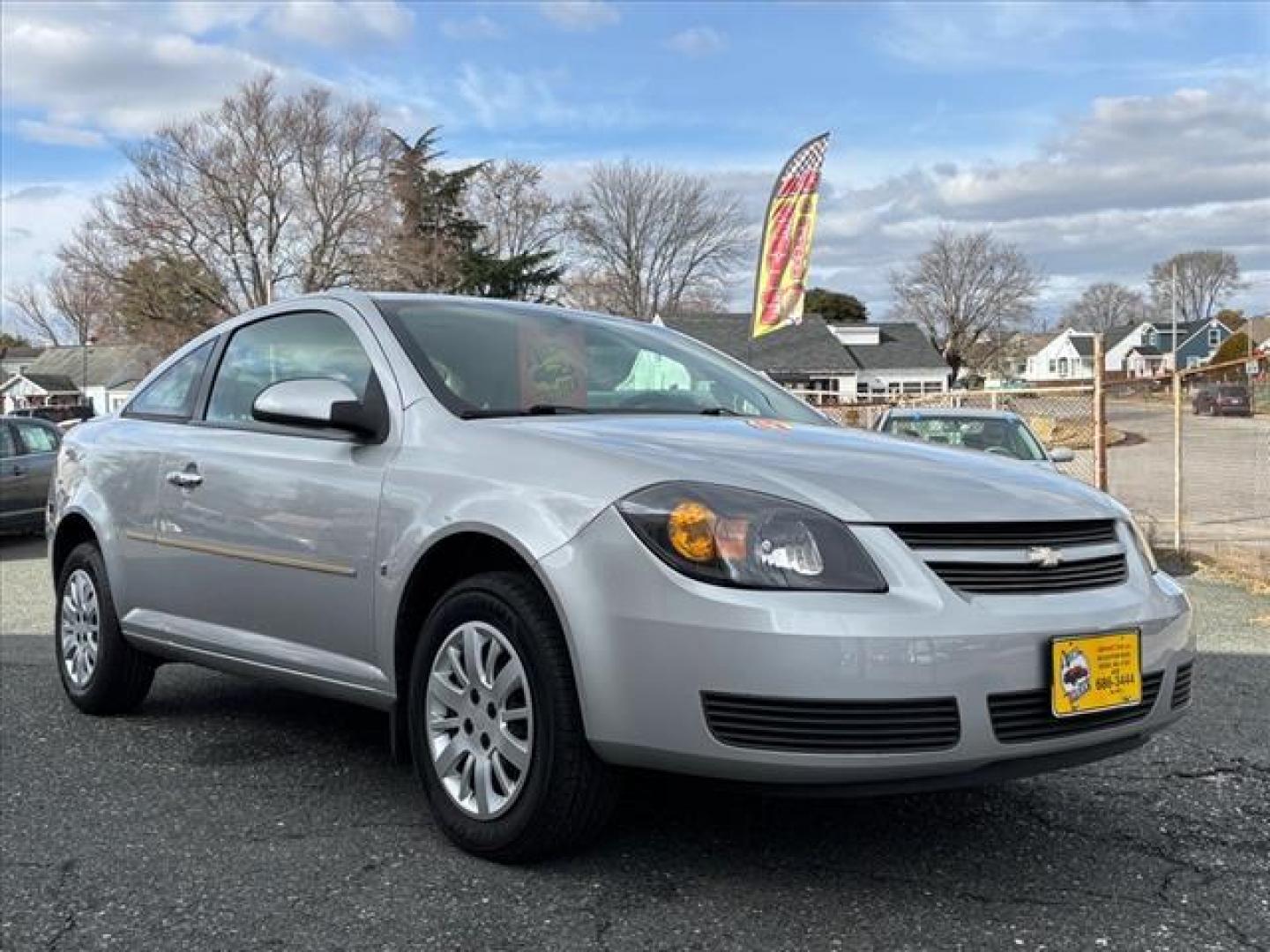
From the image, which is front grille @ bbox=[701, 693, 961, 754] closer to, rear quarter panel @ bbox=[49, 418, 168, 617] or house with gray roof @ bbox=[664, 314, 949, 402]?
rear quarter panel @ bbox=[49, 418, 168, 617]

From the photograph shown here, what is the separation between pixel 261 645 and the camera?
3984 millimetres

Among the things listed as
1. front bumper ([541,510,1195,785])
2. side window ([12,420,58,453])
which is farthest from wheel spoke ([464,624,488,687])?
side window ([12,420,58,453])

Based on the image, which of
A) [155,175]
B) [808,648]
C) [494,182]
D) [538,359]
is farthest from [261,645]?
[494,182]

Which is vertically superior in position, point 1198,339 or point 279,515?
point 1198,339

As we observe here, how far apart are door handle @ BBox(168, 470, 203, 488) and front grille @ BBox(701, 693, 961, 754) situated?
238 cm

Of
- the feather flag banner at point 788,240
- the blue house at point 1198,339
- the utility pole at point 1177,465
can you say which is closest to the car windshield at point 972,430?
the utility pole at point 1177,465

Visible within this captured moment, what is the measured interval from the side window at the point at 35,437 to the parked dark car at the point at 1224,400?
38.6ft

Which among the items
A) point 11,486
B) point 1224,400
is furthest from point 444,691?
point 11,486

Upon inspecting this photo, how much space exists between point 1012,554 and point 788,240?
2043 cm

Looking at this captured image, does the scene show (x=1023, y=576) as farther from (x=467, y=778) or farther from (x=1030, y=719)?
(x=467, y=778)

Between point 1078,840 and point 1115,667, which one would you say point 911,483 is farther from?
point 1078,840

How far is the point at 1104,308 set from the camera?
9919 centimetres

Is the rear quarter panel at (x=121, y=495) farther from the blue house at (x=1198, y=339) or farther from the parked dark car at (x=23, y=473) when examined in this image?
the blue house at (x=1198, y=339)

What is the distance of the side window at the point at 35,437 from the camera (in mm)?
13148
